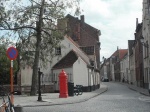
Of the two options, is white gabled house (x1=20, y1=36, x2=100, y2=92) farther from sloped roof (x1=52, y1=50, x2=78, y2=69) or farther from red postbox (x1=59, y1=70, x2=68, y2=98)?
red postbox (x1=59, y1=70, x2=68, y2=98)

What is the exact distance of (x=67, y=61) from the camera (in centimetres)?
3900

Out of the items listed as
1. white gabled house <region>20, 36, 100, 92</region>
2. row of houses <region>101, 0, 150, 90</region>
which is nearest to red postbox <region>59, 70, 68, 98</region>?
white gabled house <region>20, 36, 100, 92</region>

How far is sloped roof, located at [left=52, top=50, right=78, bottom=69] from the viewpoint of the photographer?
124 feet

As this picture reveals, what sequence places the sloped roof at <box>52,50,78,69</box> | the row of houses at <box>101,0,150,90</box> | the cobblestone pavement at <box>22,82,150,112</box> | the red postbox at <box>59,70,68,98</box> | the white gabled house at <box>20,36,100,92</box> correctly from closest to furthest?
the cobblestone pavement at <box>22,82,150,112</box>, the red postbox at <box>59,70,68,98</box>, the white gabled house at <box>20,36,100,92</box>, the sloped roof at <box>52,50,78,69</box>, the row of houses at <box>101,0,150,90</box>

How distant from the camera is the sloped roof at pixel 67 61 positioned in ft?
124

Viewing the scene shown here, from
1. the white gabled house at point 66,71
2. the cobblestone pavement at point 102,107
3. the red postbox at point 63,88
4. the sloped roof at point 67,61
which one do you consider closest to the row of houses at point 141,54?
the white gabled house at point 66,71

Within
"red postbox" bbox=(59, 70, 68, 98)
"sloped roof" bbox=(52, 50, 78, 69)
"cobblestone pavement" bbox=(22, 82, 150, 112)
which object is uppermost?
"sloped roof" bbox=(52, 50, 78, 69)

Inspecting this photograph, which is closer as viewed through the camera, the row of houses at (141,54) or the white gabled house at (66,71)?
the white gabled house at (66,71)

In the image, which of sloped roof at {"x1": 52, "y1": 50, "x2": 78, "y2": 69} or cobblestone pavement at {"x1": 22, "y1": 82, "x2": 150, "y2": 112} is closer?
cobblestone pavement at {"x1": 22, "y1": 82, "x2": 150, "y2": 112}

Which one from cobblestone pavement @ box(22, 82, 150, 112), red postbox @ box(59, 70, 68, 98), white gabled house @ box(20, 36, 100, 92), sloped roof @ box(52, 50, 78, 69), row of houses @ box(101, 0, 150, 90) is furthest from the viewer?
row of houses @ box(101, 0, 150, 90)

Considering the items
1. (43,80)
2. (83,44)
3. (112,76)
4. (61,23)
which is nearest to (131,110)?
(61,23)

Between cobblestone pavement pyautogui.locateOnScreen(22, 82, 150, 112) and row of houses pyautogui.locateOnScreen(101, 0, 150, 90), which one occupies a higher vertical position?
row of houses pyautogui.locateOnScreen(101, 0, 150, 90)

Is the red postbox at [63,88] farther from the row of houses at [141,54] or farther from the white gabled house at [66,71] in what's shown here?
the row of houses at [141,54]

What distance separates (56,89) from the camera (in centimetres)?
3791
